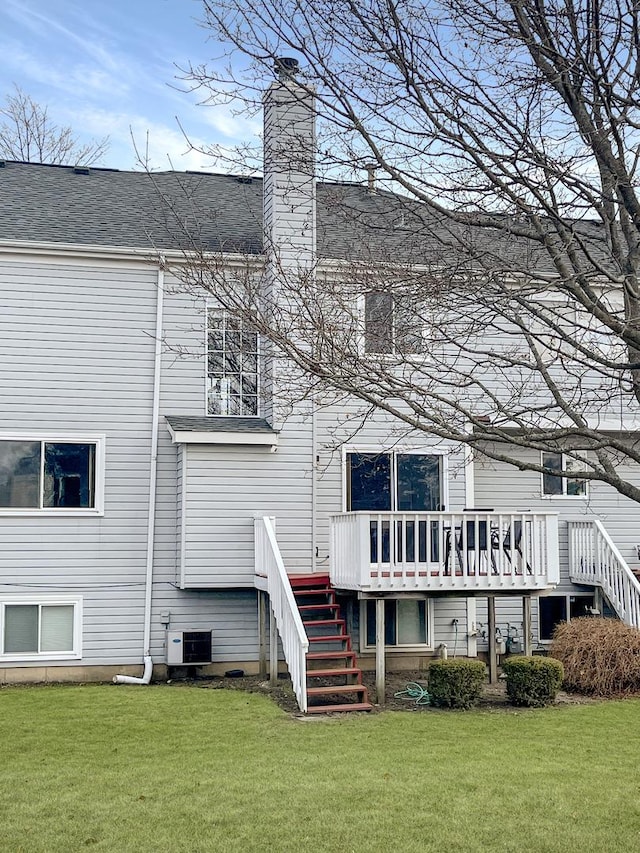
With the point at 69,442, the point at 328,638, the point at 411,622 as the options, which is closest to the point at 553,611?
the point at 411,622

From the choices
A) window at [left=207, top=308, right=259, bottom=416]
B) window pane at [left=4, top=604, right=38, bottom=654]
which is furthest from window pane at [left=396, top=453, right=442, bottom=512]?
window pane at [left=4, top=604, right=38, bottom=654]

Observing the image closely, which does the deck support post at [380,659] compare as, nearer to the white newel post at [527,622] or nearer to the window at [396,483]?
the white newel post at [527,622]

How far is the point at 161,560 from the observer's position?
14391 millimetres

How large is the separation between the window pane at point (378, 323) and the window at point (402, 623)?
761 centimetres

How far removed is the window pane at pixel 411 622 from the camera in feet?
49.2

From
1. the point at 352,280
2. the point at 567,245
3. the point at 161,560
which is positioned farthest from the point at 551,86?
the point at 161,560

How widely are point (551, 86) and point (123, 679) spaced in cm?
1024

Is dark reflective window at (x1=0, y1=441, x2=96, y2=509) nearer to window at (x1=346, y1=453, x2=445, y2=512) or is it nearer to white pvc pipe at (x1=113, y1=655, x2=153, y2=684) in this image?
white pvc pipe at (x1=113, y1=655, x2=153, y2=684)

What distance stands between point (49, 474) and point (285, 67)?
8.84 m

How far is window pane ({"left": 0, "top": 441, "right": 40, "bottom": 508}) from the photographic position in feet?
46.0

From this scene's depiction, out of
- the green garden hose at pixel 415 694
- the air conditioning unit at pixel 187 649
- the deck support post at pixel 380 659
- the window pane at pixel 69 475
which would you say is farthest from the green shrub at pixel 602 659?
the window pane at pixel 69 475

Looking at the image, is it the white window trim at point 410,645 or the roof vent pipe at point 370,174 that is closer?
the roof vent pipe at point 370,174

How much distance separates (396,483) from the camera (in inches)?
604

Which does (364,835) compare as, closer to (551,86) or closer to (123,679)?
(551,86)
